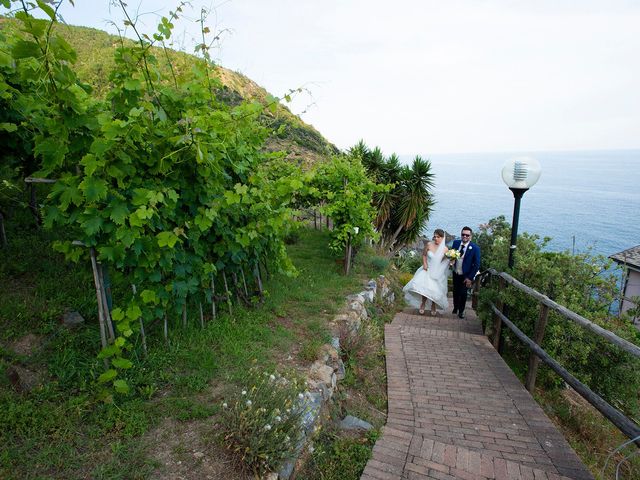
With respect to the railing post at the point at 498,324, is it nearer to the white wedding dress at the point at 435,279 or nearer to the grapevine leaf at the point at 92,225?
the white wedding dress at the point at 435,279

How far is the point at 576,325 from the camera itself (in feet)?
17.3

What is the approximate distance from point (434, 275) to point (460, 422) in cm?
425

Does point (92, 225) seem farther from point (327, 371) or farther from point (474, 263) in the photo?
point (474, 263)

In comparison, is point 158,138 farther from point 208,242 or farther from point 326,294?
point 326,294

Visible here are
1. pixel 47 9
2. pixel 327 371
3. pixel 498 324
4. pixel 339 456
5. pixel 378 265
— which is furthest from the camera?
pixel 378 265

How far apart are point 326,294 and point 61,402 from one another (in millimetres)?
4341

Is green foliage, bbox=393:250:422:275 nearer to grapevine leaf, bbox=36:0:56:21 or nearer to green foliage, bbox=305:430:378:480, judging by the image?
green foliage, bbox=305:430:378:480

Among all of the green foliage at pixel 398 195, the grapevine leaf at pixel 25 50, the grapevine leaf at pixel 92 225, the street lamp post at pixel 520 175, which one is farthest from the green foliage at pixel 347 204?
the grapevine leaf at pixel 25 50

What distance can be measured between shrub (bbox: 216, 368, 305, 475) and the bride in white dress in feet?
17.9

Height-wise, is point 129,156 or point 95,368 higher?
point 129,156

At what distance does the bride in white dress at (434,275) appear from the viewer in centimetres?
802

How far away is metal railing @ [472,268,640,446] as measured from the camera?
320 cm

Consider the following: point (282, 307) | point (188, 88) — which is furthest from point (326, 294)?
point (188, 88)

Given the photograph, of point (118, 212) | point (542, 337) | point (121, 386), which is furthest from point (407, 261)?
point (118, 212)
